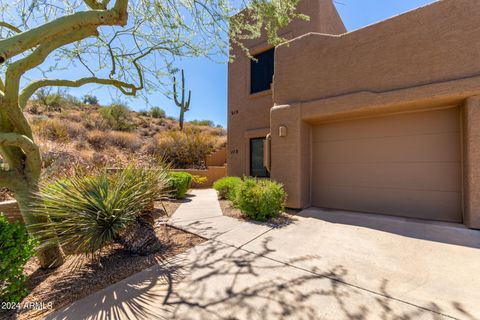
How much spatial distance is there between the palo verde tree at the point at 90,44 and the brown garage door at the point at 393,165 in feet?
12.5

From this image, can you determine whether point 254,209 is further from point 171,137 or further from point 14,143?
point 171,137

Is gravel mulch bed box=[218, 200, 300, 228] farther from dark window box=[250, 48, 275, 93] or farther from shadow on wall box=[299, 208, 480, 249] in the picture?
dark window box=[250, 48, 275, 93]

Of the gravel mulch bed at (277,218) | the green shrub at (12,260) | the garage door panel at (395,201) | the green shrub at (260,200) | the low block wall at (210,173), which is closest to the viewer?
the green shrub at (12,260)

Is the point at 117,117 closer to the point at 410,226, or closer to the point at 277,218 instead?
the point at 277,218

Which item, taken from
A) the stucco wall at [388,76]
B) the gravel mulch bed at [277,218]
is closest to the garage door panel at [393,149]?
the stucco wall at [388,76]

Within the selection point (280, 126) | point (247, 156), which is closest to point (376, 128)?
point (280, 126)

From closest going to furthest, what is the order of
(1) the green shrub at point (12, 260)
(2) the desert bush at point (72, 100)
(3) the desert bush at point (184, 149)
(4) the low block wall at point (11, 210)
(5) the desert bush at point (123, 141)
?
(1) the green shrub at point (12, 260) < (4) the low block wall at point (11, 210) < (3) the desert bush at point (184, 149) < (5) the desert bush at point (123, 141) < (2) the desert bush at point (72, 100)

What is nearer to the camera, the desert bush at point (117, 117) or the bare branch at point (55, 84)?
the bare branch at point (55, 84)

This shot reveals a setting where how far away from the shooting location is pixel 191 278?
10.6 ft

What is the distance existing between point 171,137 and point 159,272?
504 inches

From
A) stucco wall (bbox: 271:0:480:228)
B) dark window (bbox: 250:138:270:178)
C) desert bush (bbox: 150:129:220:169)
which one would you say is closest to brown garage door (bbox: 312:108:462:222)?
stucco wall (bbox: 271:0:480:228)

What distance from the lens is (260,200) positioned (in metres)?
5.82

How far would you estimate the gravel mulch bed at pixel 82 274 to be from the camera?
2857 mm

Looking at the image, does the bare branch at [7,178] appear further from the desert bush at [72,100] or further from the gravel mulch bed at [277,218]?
the desert bush at [72,100]
